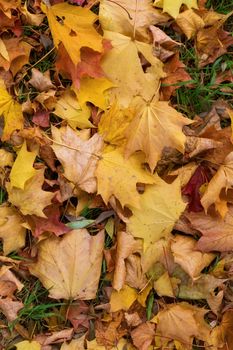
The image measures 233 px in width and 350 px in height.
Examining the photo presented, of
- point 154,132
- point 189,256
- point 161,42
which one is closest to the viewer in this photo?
point 154,132

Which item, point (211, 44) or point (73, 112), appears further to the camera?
point (211, 44)

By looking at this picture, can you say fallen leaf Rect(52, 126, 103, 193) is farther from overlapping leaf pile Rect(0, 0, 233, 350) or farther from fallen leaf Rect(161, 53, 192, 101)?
fallen leaf Rect(161, 53, 192, 101)

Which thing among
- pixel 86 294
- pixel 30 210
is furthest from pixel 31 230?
pixel 86 294

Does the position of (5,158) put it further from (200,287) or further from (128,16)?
(200,287)

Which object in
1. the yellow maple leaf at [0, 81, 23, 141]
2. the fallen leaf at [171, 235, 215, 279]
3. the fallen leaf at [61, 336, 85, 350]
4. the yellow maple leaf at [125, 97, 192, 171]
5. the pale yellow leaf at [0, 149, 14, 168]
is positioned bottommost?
the fallen leaf at [61, 336, 85, 350]

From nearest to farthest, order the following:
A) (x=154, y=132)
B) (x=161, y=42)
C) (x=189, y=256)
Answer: (x=154, y=132)
(x=189, y=256)
(x=161, y=42)

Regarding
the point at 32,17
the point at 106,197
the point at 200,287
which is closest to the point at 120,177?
the point at 106,197

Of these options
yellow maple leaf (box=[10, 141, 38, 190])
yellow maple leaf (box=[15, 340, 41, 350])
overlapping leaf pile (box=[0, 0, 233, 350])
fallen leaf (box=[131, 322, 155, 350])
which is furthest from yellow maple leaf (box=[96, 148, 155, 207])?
yellow maple leaf (box=[15, 340, 41, 350])
